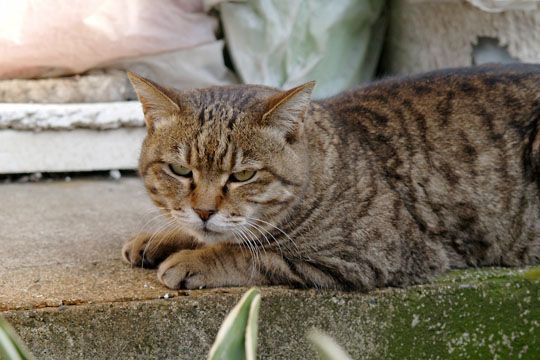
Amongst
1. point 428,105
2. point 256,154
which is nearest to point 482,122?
point 428,105

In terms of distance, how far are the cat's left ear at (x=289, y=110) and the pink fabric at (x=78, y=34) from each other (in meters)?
1.92

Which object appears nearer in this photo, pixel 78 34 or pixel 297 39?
pixel 78 34

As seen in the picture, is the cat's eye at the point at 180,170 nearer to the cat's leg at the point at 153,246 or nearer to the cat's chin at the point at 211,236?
the cat's chin at the point at 211,236

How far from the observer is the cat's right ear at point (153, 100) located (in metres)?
2.37

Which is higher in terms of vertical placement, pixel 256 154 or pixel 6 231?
pixel 256 154

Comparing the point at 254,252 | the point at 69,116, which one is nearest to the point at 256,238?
the point at 254,252

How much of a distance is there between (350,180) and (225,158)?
0.45 metres

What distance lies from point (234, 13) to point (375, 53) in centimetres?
84

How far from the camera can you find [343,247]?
2473mm

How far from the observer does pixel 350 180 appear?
2.56 m

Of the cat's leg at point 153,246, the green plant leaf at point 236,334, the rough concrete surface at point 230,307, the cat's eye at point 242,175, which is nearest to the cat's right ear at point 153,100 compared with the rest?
the cat's eye at point 242,175

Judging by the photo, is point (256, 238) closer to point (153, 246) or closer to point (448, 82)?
point (153, 246)

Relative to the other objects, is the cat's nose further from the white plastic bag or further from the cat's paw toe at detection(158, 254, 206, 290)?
the white plastic bag

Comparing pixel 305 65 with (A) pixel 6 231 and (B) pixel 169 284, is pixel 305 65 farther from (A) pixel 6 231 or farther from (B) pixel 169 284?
(B) pixel 169 284
